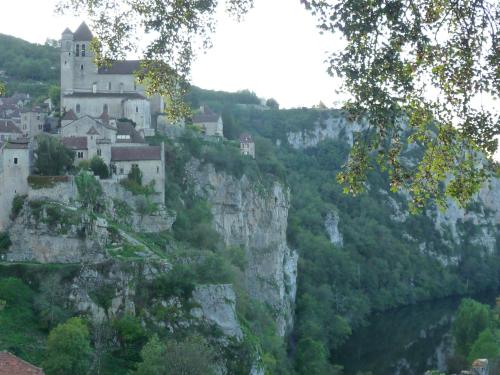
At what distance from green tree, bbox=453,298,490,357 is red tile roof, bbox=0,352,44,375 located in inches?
1583

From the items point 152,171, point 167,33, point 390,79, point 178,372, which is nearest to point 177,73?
point 167,33

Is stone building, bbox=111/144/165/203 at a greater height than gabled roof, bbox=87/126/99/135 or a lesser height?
lesser

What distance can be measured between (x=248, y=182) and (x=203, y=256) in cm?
2169

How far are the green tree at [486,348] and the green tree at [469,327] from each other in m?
4.44

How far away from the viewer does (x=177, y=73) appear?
13258 millimetres

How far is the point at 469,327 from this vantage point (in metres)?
59.8

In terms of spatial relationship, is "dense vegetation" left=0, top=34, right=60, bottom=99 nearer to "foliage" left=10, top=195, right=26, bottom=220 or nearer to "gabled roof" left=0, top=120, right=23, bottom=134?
"gabled roof" left=0, top=120, right=23, bottom=134

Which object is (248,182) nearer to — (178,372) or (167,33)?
(178,372)

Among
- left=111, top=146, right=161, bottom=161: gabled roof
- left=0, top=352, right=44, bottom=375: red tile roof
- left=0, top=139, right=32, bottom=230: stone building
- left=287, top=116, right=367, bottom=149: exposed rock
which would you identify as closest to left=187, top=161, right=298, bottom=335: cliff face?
left=111, top=146, right=161, bottom=161: gabled roof

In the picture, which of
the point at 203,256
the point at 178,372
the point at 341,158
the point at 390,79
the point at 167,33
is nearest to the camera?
the point at 390,79

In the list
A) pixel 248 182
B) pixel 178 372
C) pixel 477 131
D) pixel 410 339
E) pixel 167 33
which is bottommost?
pixel 410 339

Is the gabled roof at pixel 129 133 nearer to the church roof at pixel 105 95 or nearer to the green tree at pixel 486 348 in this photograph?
the church roof at pixel 105 95

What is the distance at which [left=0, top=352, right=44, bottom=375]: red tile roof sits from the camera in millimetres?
23266

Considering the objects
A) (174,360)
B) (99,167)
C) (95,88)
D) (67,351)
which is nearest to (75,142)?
(99,167)
